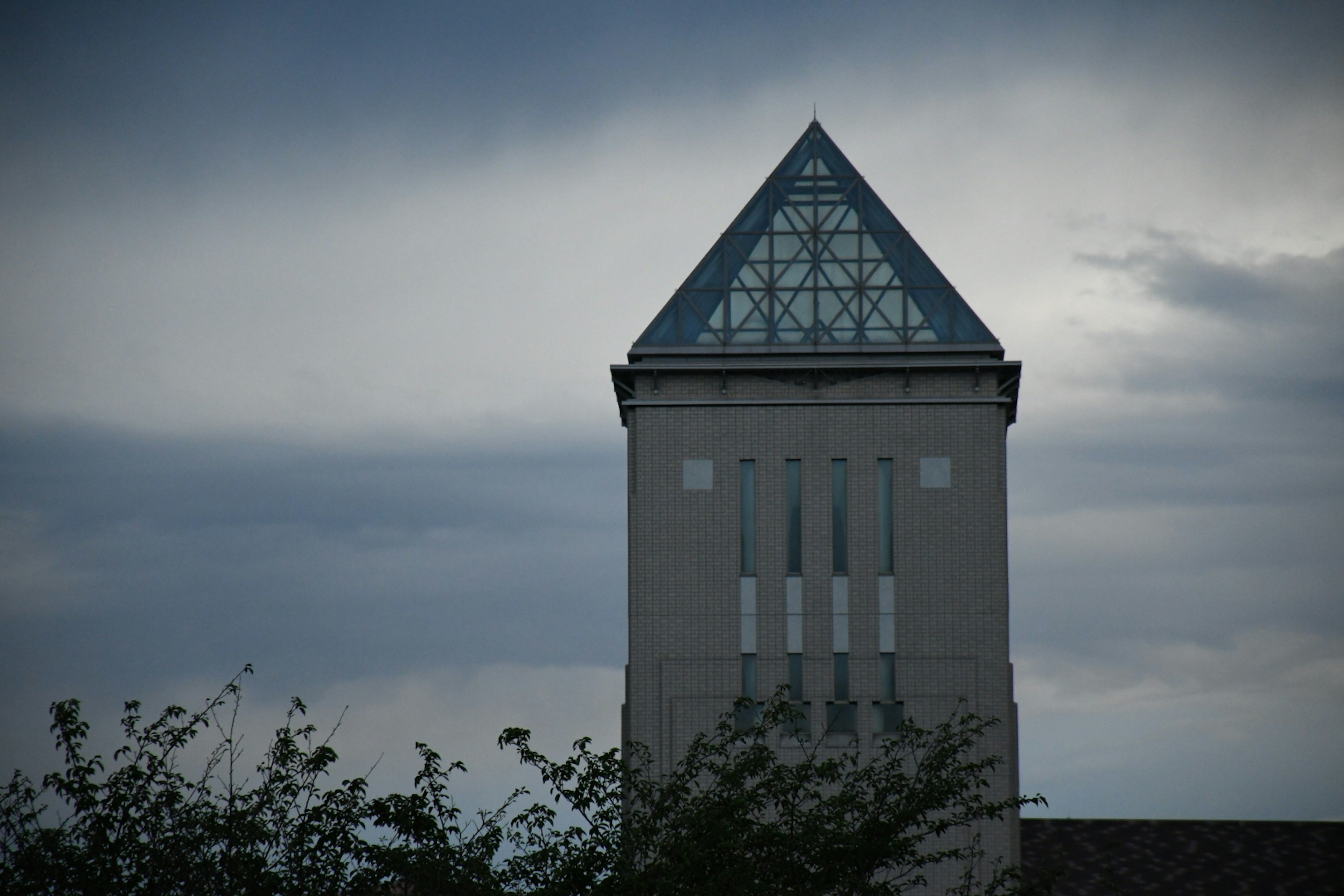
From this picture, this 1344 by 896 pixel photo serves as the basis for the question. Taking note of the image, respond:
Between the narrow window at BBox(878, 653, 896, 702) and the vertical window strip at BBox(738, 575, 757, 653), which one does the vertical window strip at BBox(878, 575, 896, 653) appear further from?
the vertical window strip at BBox(738, 575, 757, 653)

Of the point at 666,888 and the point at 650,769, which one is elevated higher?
the point at 650,769

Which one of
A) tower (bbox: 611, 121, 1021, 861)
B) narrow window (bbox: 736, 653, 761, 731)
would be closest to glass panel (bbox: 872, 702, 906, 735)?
tower (bbox: 611, 121, 1021, 861)

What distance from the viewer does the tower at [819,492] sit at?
125 feet

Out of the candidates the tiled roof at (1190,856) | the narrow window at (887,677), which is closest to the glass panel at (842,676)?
the narrow window at (887,677)

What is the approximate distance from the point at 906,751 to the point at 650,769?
5.64 m

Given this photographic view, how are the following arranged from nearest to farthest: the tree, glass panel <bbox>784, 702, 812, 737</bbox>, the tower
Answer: the tree, glass panel <bbox>784, 702, 812, 737</bbox>, the tower

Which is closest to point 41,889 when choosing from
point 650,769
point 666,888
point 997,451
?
point 666,888

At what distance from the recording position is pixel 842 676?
38.2m

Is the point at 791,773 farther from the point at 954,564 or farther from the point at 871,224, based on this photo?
the point at 871,224

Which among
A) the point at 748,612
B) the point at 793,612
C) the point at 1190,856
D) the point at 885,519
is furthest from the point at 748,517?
the point at 1190,856

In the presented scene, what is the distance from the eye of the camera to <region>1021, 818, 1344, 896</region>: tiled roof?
41656mm

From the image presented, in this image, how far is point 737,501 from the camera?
3891 centimetres

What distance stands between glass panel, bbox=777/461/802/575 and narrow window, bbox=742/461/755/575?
739mm

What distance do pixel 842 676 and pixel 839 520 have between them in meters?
3.53
